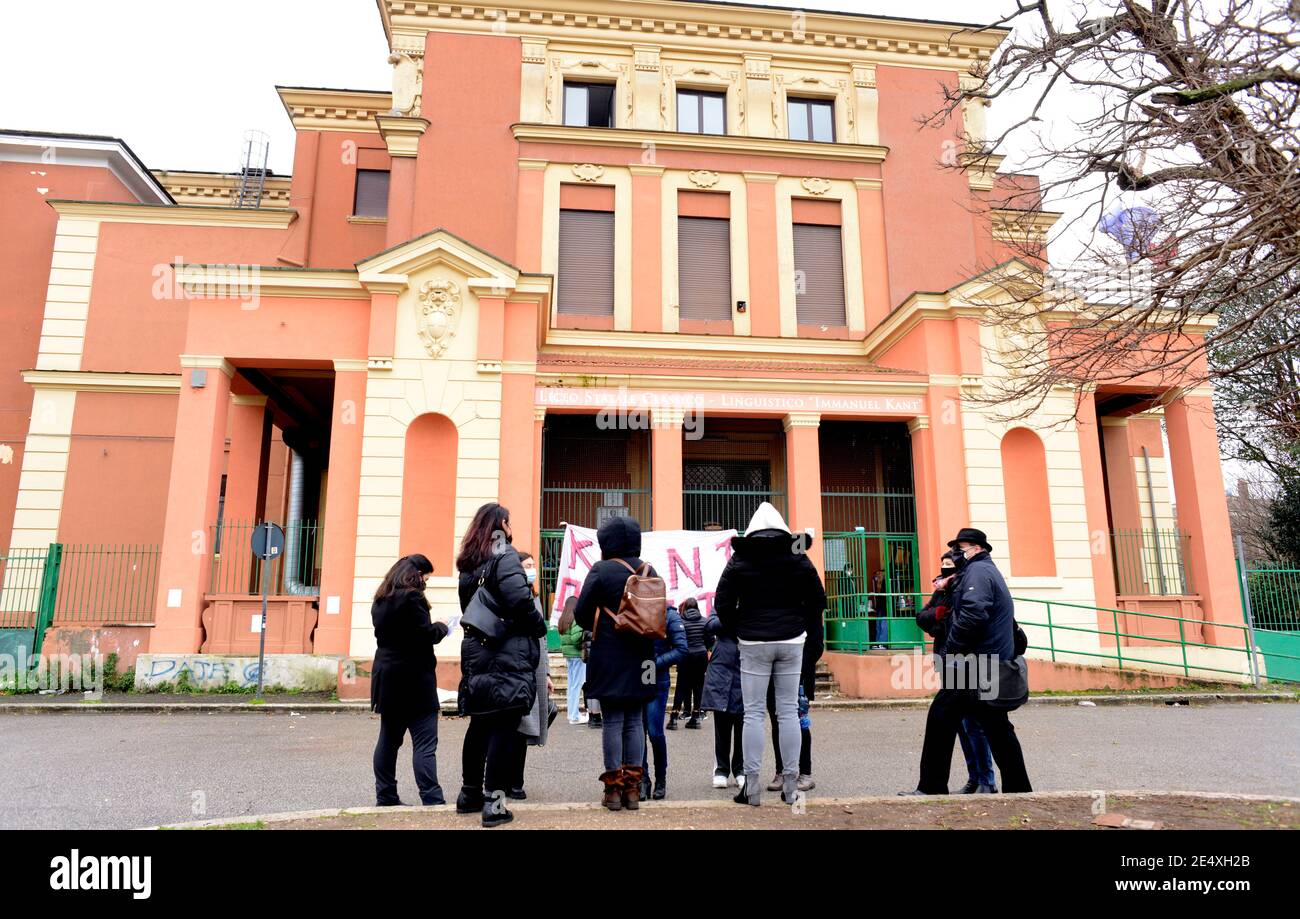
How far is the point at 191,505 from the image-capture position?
1473 cm

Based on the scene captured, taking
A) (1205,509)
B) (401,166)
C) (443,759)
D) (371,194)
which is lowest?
(443,759)

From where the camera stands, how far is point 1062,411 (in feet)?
54.0

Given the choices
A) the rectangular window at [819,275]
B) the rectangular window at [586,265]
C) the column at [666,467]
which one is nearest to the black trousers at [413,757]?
the column at [666,467]

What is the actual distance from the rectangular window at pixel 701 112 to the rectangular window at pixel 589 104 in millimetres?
1867

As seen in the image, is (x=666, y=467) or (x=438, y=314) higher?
(x=438, y=314)

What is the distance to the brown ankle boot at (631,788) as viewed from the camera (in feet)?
17.2

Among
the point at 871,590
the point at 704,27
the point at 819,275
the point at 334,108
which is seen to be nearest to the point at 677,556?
the point at 871,590

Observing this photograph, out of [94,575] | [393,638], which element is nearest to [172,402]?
[94,575]

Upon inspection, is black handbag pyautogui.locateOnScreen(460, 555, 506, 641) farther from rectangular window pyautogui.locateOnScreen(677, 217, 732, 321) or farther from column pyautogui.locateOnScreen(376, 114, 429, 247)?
column pyautogui.locateOnScreen(376, 114, 429, 247)

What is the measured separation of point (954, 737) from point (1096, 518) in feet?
40.8

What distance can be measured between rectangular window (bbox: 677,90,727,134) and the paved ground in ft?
52.4

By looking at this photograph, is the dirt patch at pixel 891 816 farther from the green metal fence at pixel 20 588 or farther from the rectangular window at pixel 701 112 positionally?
the rectangular window at pixel 701 112

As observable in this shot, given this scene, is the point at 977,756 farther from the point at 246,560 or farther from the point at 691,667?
the point at 246,560

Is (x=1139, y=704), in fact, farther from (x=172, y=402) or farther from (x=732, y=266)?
(x=172, y=402)
